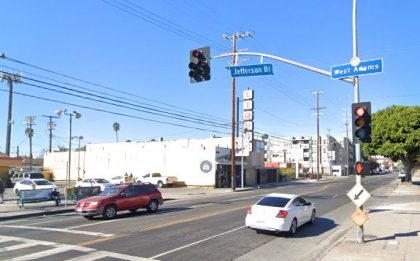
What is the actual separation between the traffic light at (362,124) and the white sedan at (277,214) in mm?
3544

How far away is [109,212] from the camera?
73.9 feet

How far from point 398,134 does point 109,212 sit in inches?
1452

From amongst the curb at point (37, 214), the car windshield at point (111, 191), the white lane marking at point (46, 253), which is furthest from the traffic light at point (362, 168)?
the curb at point (37, 214)

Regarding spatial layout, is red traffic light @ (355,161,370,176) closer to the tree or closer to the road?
the road

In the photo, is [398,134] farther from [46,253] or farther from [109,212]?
[46,253]

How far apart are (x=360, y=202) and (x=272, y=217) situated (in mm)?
3138

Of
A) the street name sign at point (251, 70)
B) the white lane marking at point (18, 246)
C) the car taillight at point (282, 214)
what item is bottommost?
the white lane marking at point (18, 246)

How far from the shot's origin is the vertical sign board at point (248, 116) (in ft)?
199

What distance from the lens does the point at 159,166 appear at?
6619 centimetres

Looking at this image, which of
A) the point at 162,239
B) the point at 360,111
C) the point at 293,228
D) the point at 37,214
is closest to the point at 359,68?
the point at 360,111

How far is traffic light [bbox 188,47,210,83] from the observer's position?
706 inches

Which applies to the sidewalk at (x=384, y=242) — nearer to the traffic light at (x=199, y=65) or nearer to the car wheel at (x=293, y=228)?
the car wheel at (x=293, y=228)

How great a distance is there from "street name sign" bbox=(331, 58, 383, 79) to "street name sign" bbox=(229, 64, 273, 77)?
10.0 ft

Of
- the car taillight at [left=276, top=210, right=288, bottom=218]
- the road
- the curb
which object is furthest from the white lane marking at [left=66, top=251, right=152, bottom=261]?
the curb
